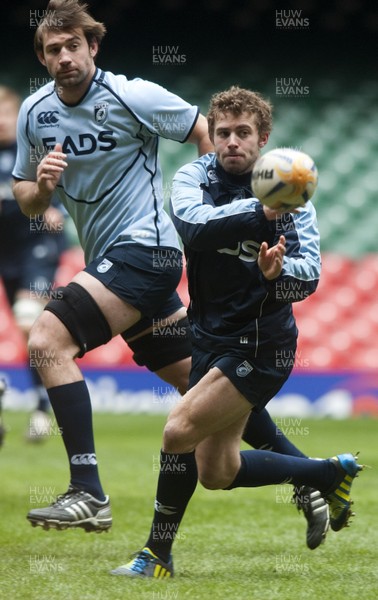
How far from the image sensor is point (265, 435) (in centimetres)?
473

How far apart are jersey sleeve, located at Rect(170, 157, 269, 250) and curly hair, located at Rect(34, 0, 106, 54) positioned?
0.83 m

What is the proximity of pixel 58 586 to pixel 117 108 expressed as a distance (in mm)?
1926

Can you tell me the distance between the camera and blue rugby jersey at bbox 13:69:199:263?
4.50 metres

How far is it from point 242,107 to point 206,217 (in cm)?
44

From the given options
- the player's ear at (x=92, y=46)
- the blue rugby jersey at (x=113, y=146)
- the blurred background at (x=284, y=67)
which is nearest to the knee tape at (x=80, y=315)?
the blue rugby jersey at (x=113, y=146)

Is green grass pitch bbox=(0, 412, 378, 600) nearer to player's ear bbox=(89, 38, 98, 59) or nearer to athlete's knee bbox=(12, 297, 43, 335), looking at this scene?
athlete's knee bbox=(12, 297, 43, 335)

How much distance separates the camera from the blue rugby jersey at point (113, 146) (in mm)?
4496

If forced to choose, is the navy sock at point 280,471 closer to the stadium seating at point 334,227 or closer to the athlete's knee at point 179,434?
the athlete's knee at point 179,434

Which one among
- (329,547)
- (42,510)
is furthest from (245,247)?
(329,547)

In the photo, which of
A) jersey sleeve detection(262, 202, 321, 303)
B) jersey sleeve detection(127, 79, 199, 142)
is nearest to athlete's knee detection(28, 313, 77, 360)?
jersey sleeve detection(262, 202, 321, 303)

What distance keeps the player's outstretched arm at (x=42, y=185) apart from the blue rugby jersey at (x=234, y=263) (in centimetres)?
49

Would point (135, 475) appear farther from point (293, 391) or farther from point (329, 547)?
point (293, 391)

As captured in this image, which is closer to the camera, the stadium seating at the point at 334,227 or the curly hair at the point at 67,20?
the curly hair at the point at 67,20

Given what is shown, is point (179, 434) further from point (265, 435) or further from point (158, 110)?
point (158, 110)
